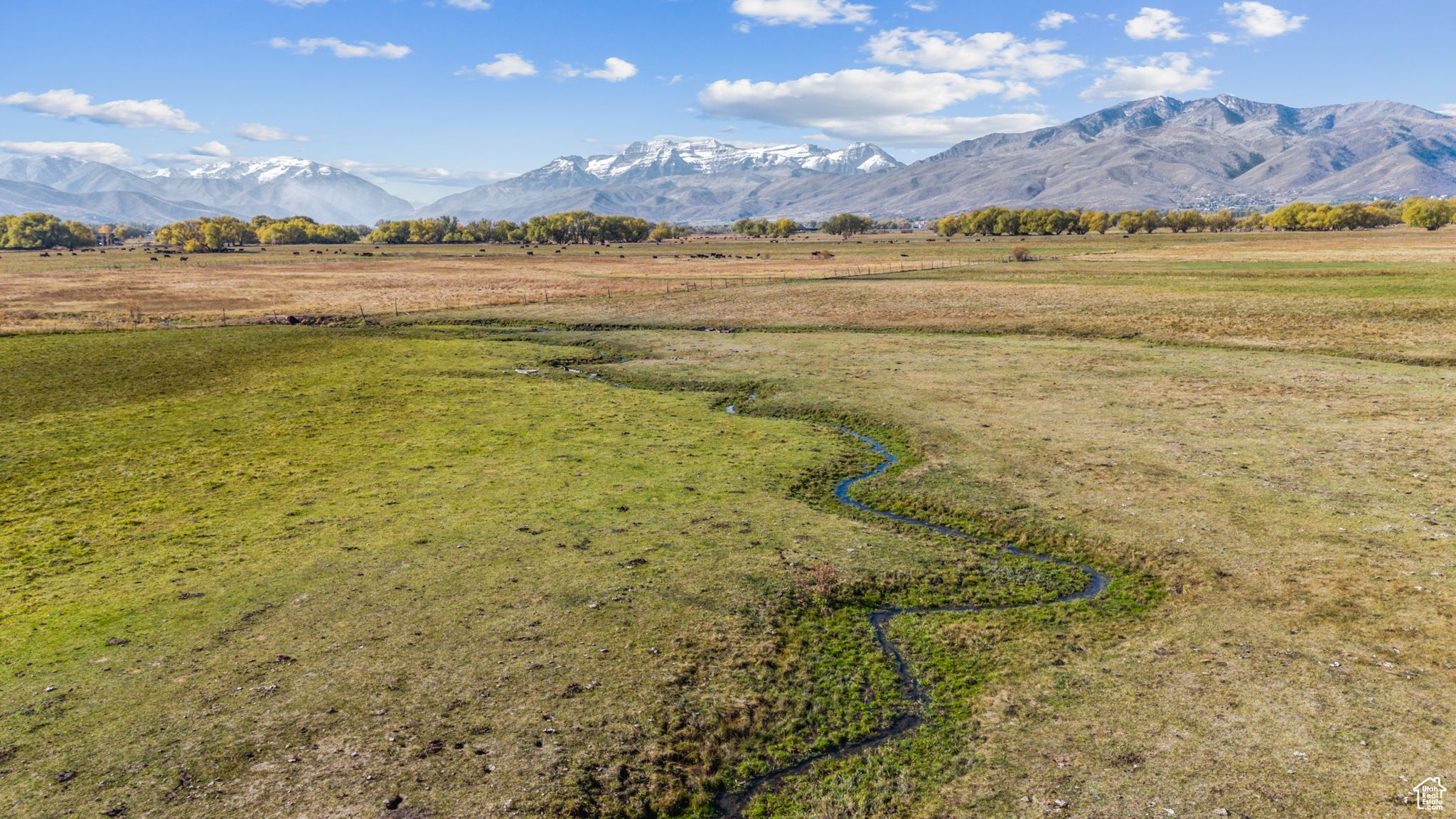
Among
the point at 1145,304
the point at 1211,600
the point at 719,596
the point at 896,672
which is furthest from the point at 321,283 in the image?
the point at 1211,600

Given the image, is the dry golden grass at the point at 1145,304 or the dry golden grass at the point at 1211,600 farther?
the dry golden grass at the point at 1145,304

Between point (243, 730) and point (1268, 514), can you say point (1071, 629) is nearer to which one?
point (1268, 514)

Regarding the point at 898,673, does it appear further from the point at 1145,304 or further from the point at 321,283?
the point at 321,283

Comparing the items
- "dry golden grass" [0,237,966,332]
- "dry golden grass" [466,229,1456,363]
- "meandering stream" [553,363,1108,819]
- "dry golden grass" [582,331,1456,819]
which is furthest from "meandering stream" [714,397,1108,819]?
"dry golden grass" [0,237,966,332]

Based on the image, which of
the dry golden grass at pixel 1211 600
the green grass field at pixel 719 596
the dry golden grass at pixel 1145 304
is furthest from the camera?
the dry golden grass at pixel 1145 304

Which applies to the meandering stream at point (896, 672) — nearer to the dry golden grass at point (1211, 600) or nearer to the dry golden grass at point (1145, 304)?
the dry golden grass at point (1211, 600)

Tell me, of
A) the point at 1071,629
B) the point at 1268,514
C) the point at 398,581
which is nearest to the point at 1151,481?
the point at 1268,514

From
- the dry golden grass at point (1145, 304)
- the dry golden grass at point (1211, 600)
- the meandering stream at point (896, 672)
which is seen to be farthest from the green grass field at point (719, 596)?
the dry golden grass at point (1145, 304)

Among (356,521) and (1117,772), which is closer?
(1117,772)

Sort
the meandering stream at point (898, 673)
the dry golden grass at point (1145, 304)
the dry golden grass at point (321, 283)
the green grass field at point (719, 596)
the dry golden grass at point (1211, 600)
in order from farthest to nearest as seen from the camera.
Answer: the dry golden grass at point (321, 283), the dry golden grass at point (1145, 304), the meandering stream at point (898, 673), the green grass field at point (719, 596), the dry golden grass at point (1211, 600)
